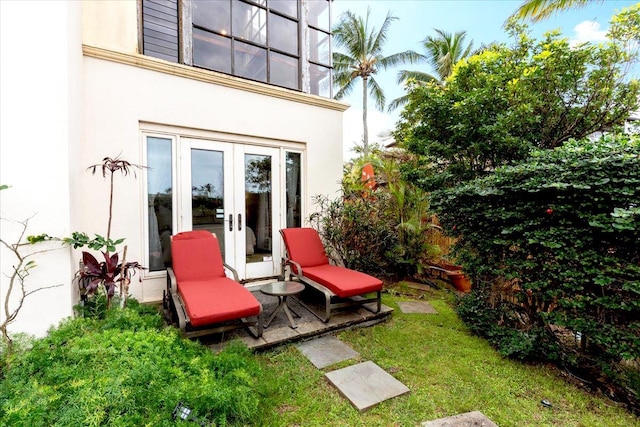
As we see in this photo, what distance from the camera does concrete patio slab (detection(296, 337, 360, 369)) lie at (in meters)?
3.31

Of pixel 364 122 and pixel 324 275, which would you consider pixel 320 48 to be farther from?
pixel 364 122

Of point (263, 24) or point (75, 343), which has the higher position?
point (263, 24)

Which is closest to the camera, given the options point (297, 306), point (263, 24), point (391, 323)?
point (391, 323)

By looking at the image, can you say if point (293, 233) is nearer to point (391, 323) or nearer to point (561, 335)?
point (391, 323)

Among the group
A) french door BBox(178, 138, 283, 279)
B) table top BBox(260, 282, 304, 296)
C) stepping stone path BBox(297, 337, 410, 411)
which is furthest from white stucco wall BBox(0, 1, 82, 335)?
stepping stone path BBox(297, 337, 410, 411)

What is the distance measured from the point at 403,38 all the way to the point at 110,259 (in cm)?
1921

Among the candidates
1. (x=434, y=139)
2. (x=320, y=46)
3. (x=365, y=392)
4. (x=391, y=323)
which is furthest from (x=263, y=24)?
(x=365, y=392)

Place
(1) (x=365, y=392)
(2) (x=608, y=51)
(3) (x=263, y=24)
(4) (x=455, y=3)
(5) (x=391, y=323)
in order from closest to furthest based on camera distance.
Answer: (1) (x=365, y=392)
(2) (x=608, y=51)
(5) (x=391, y=323)
(3) (x=263, y=24)
(4) (x=455, y=3)

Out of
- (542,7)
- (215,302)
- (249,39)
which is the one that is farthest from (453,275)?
(542,7)

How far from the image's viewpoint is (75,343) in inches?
99.7

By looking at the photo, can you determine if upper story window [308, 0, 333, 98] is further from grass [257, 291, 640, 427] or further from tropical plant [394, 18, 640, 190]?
grass [257, 291, 640, 427]

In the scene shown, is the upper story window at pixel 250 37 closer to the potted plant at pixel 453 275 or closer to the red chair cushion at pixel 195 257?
the red chair cushion at pixel 195 257

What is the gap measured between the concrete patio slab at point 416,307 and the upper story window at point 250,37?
507 cm

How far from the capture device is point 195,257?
177 inches
